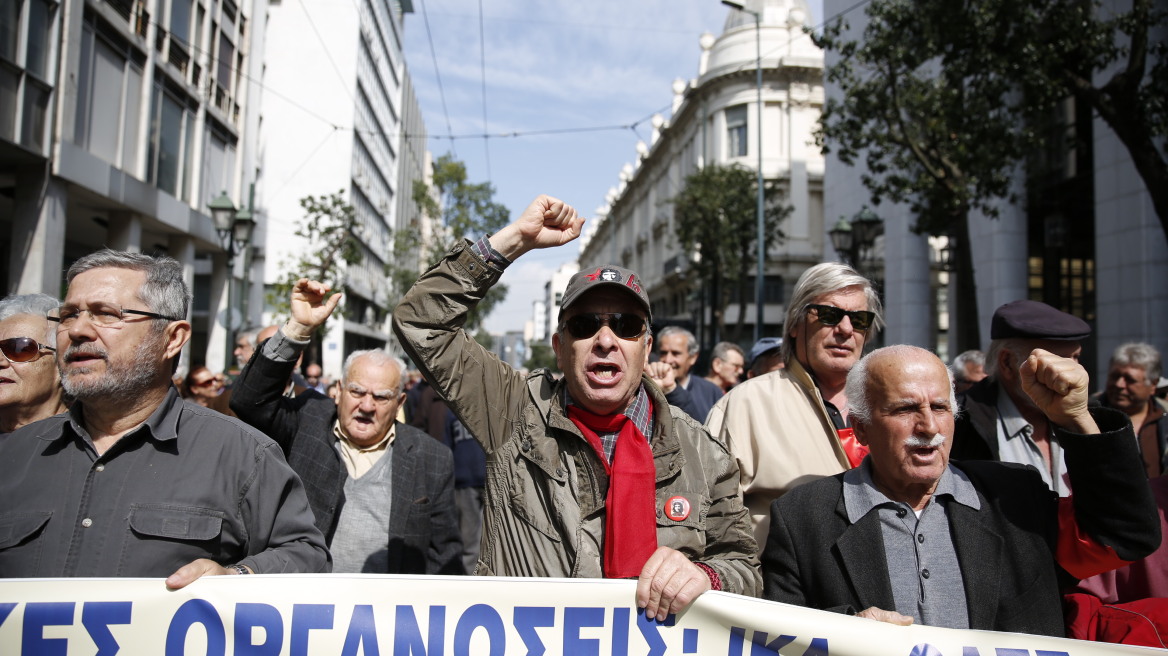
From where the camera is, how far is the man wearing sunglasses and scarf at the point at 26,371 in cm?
298

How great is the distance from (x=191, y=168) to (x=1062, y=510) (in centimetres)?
2123

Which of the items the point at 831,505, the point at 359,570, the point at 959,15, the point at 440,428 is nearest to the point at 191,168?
the point at 440,428

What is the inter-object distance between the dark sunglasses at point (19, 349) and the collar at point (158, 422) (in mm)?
990

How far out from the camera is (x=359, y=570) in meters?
3.46

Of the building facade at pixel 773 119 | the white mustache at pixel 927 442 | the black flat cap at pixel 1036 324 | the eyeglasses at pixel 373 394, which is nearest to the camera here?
the white mustache at pixel 927 442

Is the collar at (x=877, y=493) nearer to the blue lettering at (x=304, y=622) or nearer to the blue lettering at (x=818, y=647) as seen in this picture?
the blue lettering at (x=818, y=647)

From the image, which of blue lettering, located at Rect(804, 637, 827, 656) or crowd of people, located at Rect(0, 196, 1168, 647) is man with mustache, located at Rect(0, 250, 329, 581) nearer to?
crowd of people, located at Rect(0, 196, 1168, 647)

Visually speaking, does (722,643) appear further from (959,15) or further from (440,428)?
(959,15)

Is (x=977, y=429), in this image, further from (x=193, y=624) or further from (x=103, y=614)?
(x=103, y=614)

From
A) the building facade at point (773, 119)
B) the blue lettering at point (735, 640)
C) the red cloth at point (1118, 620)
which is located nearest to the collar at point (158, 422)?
the blue lettering at point (735, 640)

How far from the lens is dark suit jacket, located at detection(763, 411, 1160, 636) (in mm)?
2100

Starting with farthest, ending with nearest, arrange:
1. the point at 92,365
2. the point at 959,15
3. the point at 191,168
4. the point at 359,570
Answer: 1. the point at 191,168
2. the point at 959,15
3. the point at 359,570
4. the point at 92,365

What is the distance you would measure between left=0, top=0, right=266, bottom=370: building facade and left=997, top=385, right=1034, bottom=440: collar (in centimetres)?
768

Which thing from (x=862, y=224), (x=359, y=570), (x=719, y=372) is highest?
(x=862, y=224)
